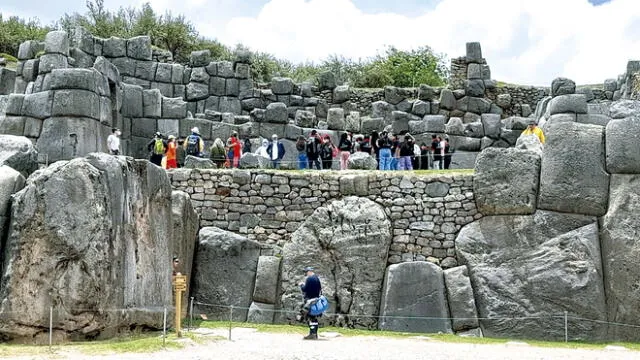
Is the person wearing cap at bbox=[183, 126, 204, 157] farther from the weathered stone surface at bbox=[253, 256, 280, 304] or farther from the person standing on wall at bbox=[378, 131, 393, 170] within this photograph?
the person standing on wall at bbox=[378, 131, 393, 170]

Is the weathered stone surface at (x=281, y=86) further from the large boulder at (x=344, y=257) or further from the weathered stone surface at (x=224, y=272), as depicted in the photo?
the weathered stone surface at (x=224, y=272)

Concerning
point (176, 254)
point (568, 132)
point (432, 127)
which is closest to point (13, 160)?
point (176, 254)

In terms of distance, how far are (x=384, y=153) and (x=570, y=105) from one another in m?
6.45

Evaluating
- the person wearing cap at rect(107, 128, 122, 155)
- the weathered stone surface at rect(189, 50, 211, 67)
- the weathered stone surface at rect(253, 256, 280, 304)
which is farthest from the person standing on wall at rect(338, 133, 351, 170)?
the weathered stone surface at rect(189, 50, 211, 67)

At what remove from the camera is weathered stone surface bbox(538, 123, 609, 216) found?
68.0ft

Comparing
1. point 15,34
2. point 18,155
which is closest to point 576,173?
point 18,155

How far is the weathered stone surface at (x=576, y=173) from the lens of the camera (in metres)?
20.7

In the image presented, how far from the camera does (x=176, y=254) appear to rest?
19.5 meters

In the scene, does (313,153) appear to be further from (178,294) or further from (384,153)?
(178,294)

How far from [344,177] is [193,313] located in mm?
4989

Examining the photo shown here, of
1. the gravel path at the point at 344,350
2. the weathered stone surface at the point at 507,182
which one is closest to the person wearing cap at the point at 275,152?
the weathered stone surface at the point at 507,182

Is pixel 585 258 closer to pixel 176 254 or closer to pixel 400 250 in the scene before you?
pixel 400 250

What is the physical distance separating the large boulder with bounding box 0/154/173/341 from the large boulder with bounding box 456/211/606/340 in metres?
8.95

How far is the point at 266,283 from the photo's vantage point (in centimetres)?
2169
